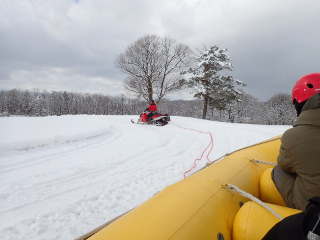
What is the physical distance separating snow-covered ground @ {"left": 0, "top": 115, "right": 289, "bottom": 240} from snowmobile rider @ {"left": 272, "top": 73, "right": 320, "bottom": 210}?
2.10 m

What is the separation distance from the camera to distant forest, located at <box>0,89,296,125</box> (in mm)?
37438

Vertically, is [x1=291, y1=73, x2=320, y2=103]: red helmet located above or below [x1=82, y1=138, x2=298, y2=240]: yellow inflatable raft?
above

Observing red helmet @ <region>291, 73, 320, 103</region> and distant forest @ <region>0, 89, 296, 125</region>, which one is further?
distant forest @ <region>0, 89, 296, 125</region>

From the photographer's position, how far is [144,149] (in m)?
5.77

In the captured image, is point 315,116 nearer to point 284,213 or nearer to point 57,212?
point 284,213

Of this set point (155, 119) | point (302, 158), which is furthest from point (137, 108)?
point (302, 158)

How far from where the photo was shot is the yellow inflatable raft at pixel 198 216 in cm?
117

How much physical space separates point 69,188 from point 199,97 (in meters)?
19.2

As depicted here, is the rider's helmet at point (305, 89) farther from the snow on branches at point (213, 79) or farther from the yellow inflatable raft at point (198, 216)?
the snow on branches at point (213, 79)

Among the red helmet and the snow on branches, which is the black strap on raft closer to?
the red helmet

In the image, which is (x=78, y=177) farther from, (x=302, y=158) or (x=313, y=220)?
(x=313, y=220)

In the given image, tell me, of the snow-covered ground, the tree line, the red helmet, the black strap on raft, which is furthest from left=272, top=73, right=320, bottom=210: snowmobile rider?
the tree line

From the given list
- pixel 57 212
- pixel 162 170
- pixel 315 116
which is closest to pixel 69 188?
pixel 57 212

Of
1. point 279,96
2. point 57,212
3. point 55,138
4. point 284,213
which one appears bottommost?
point 57,212
